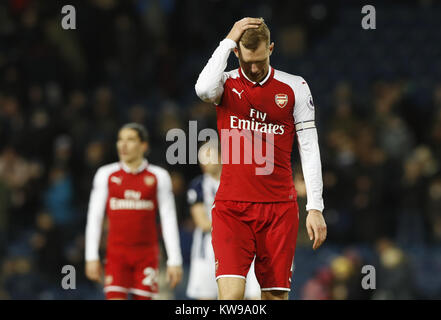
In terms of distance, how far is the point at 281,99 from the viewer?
221 inches

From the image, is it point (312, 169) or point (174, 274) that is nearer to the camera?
point (312, 169)

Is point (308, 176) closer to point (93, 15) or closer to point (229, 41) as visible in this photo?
point (229, 41)

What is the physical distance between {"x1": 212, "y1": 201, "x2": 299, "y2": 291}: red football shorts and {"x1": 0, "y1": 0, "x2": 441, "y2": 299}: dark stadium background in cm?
377

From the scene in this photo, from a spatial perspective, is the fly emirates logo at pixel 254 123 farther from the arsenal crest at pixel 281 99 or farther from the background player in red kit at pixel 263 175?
the arsenal crest at pixel 281 99

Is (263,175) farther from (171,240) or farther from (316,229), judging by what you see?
(171,240)

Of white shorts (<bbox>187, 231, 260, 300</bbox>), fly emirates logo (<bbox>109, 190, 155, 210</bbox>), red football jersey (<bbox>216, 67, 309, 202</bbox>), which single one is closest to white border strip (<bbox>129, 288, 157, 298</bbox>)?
fly emirates logo (<bbox>109, 190, 155, 210</bbox>)

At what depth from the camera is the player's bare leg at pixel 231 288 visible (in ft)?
17.7

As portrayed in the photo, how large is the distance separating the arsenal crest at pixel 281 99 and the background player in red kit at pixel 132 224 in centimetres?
275

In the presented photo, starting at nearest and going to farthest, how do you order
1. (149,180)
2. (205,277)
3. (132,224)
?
(132,224) < (149,180) < (205,277)

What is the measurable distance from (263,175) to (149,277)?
2685mm

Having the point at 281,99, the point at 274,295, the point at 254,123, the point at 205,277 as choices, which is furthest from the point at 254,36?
the point at 205,277

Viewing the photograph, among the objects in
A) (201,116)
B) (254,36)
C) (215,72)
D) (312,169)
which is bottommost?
(312,169)

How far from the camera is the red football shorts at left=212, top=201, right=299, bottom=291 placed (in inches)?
218
